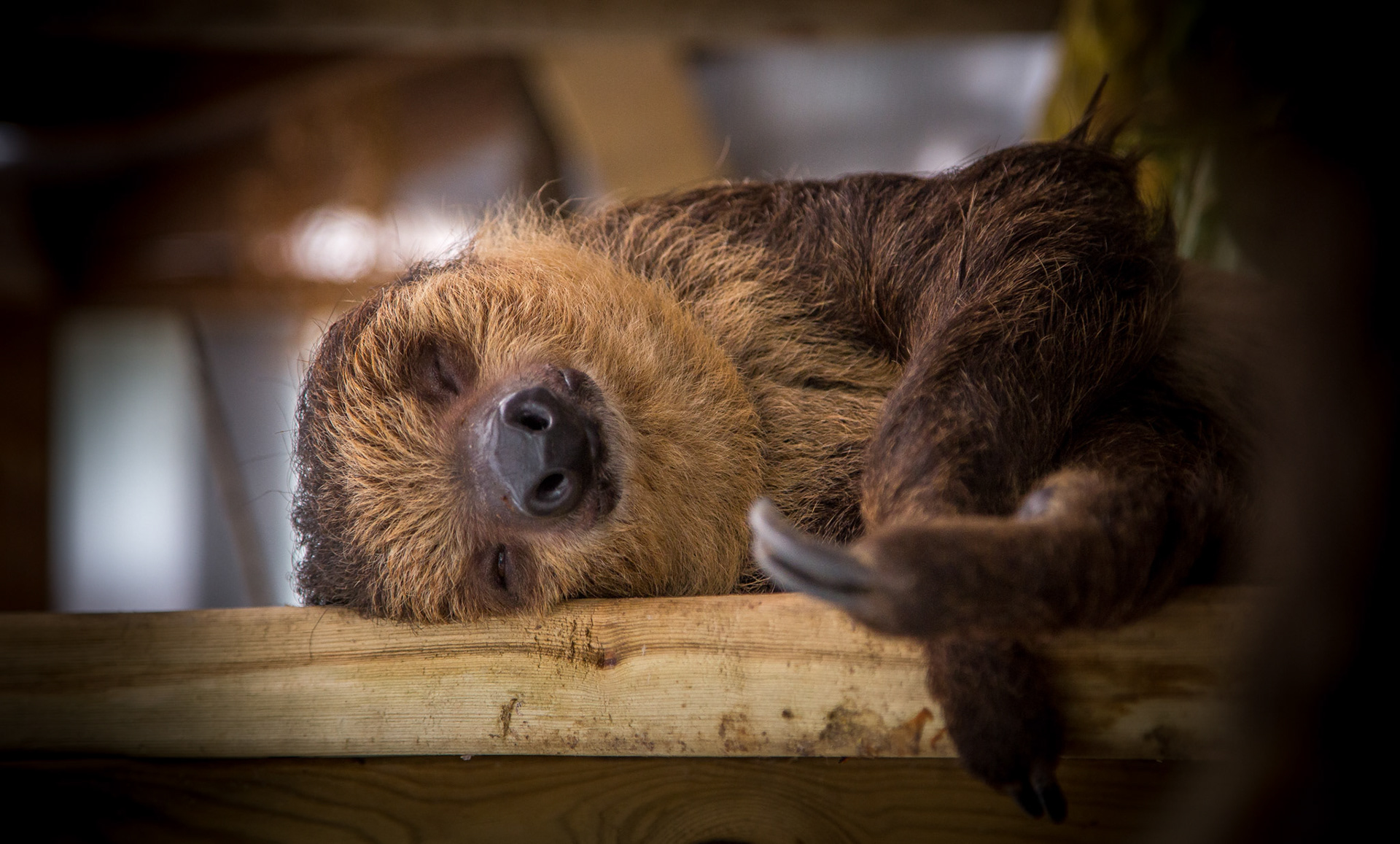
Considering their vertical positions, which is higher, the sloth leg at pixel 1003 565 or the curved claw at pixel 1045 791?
the sloth leg at pixel 1003 565

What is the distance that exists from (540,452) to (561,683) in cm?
42

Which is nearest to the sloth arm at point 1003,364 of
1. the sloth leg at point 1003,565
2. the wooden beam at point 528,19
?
the sloth leg at point 1003,565

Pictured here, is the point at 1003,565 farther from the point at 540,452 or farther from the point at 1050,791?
the point at 540,452

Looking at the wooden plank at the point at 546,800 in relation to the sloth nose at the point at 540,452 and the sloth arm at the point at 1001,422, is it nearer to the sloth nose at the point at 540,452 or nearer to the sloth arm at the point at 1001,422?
the sloth arm at the point at 1001,422

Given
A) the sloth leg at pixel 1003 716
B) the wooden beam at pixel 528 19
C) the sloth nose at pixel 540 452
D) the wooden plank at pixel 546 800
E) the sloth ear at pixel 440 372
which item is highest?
the wooden beam at pixel 528 19

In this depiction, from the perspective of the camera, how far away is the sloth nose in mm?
1517

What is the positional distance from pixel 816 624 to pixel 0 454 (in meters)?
5.41

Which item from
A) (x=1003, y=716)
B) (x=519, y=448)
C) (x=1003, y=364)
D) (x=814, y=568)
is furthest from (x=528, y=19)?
(x=1003, y=716)

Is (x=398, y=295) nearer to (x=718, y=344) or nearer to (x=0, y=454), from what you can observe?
(x=718, y=344)

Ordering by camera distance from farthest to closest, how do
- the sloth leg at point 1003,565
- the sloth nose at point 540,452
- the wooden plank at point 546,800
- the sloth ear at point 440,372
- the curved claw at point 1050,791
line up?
the sloth ear at point 440,372 → the sloth nose at point 540,452 → the wooden plank at point 546,800 → the curved claw at point 1050,791 → the sloth leg at point 1003,565

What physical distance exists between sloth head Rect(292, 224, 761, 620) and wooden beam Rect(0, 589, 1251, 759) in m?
0.23

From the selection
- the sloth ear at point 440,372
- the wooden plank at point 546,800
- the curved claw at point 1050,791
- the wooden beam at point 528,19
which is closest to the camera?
the curved claw at point 1050,791

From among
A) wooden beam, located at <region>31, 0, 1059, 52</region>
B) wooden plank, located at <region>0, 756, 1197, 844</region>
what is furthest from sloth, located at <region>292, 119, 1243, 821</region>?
wooden beam, located at <region>31, 0, 1059, 52</region>

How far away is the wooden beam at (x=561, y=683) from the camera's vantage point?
1049 millimetres
